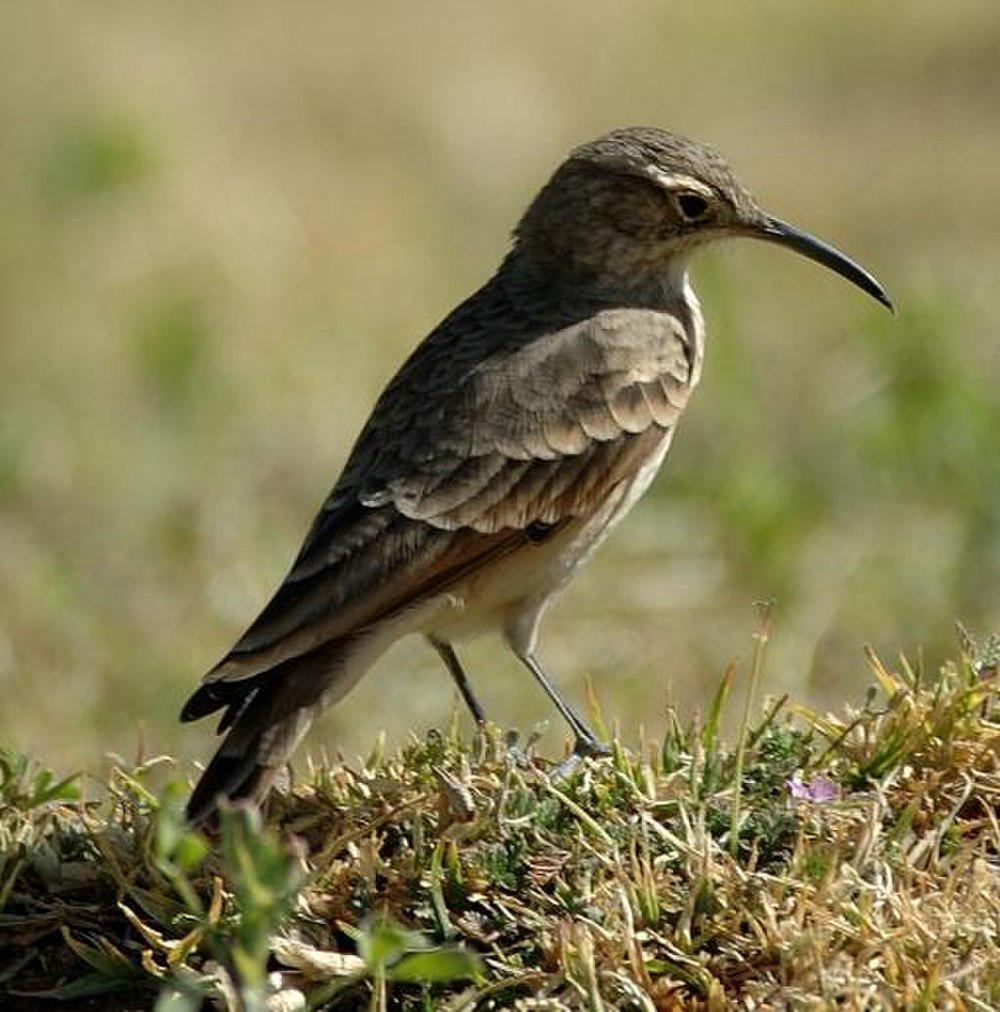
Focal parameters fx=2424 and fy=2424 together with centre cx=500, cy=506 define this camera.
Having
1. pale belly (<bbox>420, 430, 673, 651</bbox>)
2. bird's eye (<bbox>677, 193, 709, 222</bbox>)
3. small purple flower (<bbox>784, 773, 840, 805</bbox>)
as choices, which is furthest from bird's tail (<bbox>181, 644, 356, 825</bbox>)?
bird's eye (<bbox>677, 193, 709, 222</bbox>)

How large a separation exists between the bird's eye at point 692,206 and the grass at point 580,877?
172 cm

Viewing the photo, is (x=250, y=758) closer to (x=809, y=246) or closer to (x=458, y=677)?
(x=458, y=677)

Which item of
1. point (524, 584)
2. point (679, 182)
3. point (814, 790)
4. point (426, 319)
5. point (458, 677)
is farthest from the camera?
point (426, 319)

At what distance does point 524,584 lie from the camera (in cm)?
572

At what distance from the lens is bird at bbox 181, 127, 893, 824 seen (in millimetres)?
5059

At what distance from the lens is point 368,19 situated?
19.9 metres

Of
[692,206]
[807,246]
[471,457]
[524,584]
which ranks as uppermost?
[692,206]

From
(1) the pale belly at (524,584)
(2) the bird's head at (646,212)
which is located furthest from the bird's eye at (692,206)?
(1) the pale belly at (524,584)

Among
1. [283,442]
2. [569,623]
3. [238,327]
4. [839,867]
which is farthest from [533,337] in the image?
[238,327]

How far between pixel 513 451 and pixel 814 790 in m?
1.34

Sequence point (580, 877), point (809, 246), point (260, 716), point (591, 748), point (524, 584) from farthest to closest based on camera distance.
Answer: point (809, 246)
point (524, 584)
point (591, 748)
point (260, 716)
point (580, 877)

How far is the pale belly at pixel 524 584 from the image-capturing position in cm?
559

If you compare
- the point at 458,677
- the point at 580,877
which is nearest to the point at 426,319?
the point at 458,677

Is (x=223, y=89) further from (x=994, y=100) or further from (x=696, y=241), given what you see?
(x=696, y=241)
